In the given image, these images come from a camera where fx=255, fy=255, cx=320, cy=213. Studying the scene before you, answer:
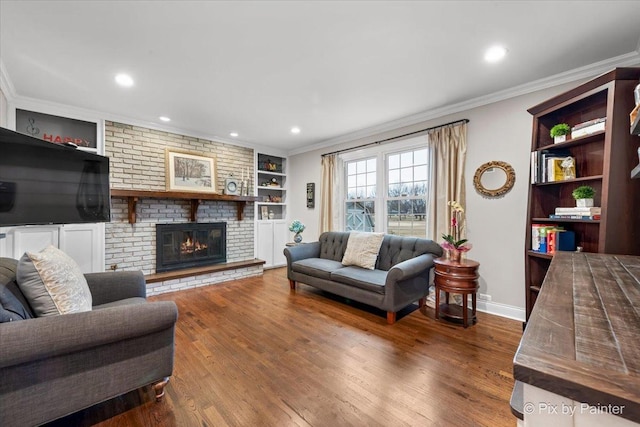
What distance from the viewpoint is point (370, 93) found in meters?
2.90

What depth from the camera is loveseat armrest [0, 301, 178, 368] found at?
1.12m

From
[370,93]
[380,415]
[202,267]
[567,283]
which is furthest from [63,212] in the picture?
[567,283]

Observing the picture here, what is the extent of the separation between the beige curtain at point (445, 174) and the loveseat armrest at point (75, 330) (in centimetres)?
304

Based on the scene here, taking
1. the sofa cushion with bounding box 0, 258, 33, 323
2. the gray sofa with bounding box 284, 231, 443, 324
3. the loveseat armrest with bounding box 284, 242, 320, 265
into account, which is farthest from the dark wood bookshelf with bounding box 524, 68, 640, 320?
the sofa cushion with bounding box 0, 258, 33, 323

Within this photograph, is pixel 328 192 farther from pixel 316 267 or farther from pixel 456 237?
pixel 456 237

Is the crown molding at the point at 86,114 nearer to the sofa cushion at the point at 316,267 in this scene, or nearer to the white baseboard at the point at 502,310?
the sofa cushion at the point at 316,267

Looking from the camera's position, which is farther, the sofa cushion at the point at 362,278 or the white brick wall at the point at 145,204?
the white brick wall at the point at 145,204

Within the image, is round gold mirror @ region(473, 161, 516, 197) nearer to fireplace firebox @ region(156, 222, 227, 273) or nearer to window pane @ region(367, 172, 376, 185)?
window pane @ region(367, 172, 376, 185)

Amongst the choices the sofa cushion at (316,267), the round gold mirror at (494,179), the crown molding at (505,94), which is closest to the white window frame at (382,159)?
the crown molding at (505,94)

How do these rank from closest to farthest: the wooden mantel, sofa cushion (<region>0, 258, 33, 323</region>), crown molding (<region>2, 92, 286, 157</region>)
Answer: sofa cushion (<region>0, 258, 33, 323</region>)
crown molding (<region>2, 92, 286, 157</region>)
the wooden mantel

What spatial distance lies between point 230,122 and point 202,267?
7.96 feet

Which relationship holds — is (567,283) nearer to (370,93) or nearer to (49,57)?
(370,93)

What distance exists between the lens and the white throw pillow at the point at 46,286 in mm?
1392

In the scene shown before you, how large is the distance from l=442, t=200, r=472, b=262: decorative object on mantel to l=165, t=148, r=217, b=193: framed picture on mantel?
12.4 ft
